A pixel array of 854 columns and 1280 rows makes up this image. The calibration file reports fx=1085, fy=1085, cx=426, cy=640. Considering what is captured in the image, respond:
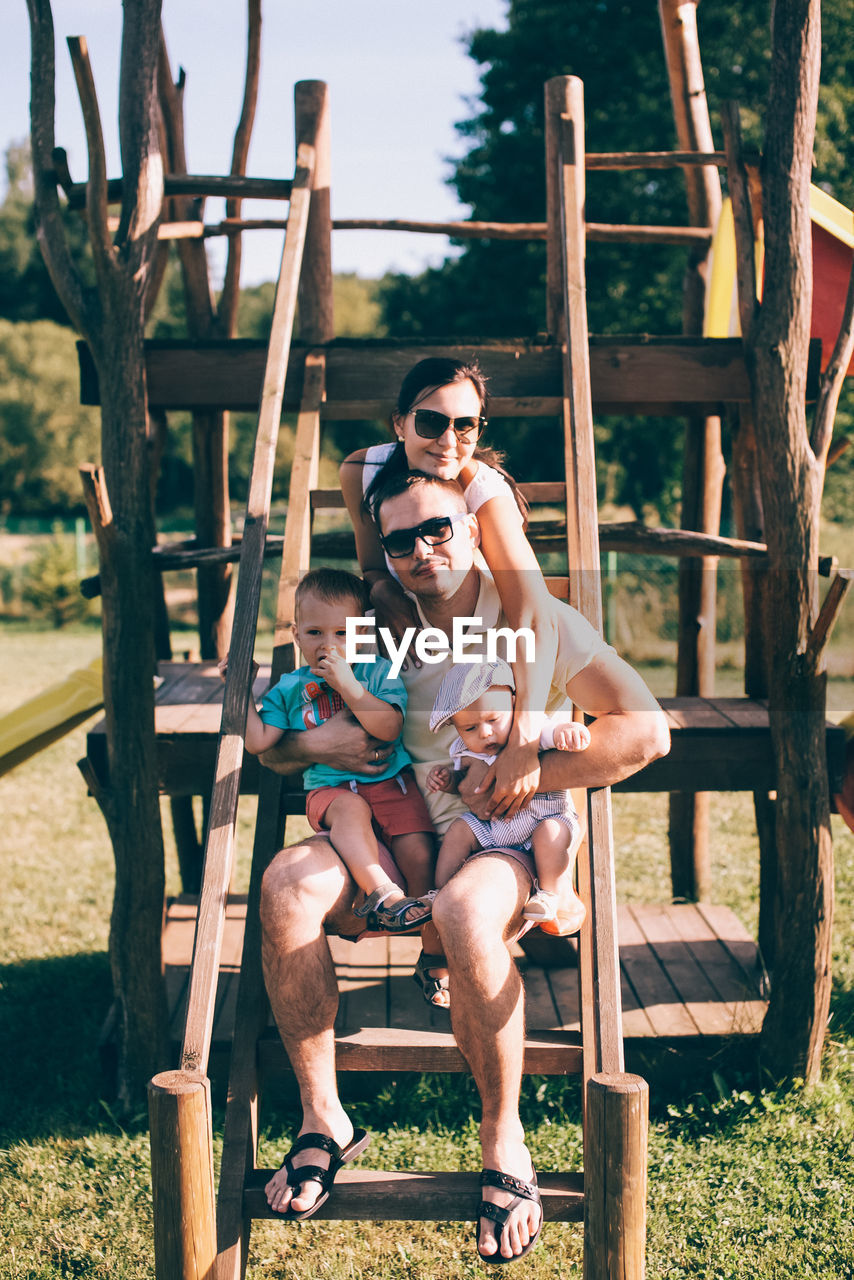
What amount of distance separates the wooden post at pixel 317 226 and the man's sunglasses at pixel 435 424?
1.49 metres

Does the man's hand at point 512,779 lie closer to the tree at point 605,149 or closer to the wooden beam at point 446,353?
the wooden beam at point 446,353

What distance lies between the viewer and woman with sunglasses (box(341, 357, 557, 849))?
2648 millimetres

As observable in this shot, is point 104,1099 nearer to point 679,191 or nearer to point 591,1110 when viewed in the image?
point 591,1110

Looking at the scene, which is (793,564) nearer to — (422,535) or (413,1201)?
(422,535)

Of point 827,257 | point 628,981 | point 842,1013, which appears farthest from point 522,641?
point 827,257

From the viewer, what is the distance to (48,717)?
4.45 metres

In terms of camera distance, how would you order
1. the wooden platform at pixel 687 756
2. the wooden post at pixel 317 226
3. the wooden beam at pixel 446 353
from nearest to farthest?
the wooden platform at pixel 687 756 → the wooden beam at pixel 446 353 → the wooden post at pixel 317 226

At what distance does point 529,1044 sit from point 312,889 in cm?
64

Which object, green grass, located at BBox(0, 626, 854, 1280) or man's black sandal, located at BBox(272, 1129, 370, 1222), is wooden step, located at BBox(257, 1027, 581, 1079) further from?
green grass, located at BBox(0, 626, 854, 1280)

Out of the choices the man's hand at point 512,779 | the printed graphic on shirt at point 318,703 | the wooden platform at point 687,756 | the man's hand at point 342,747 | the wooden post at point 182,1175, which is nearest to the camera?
the wooden post at point 182,1175

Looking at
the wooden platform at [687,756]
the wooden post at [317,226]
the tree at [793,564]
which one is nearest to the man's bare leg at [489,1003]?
the wooden platform at [687,756]

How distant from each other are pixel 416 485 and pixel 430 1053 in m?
1.43

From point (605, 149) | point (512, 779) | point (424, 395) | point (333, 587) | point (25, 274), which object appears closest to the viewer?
point (512, 779)

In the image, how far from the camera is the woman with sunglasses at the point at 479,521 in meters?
2.65
